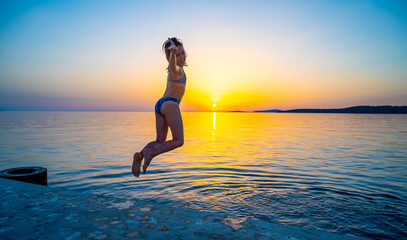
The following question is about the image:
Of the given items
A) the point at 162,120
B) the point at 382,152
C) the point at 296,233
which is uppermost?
the point at 162,120

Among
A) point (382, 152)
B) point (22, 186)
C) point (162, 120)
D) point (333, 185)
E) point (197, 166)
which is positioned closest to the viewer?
point (162, 120)

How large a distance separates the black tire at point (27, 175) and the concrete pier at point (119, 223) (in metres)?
2.73

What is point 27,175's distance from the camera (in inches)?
286

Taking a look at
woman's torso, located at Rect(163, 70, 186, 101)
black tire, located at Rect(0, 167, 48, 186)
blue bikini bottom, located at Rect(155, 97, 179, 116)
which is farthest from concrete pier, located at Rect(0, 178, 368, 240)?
black tire, located at Rect(0, 167, 48, 186)

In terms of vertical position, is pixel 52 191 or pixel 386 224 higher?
pixel 52 191

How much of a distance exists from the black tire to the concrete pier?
273 cm

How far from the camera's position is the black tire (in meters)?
7.09

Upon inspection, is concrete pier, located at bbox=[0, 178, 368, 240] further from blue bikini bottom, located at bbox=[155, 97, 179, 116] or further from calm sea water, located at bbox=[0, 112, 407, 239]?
calm sea water, located at bbox=[0, 112, 407, 239]

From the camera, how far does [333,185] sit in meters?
10.4

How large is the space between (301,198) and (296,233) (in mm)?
5530

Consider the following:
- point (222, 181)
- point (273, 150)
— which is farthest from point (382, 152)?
point (222, 181)

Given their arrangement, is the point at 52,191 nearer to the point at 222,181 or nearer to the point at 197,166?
the point at 222,181

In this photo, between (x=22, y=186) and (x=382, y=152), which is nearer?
(x=22, y=186)

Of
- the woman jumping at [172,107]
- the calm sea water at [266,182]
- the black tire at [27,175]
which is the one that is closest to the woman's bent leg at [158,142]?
the woman jumping at [172,107]
